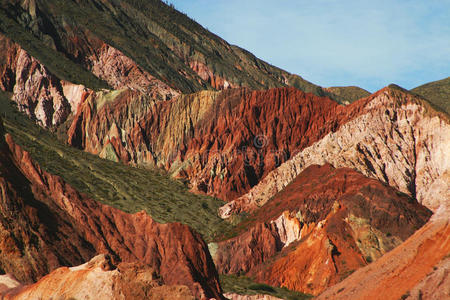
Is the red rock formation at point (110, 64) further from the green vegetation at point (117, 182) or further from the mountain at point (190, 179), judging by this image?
the green vegetation at point (117, 182)

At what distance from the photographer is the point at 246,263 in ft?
292

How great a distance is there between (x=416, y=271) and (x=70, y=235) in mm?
35128

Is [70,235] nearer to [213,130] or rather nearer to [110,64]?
[213,130]

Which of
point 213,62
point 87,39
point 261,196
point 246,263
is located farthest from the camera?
point 213,62

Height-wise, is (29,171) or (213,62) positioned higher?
(213,62)

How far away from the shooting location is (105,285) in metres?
35.6

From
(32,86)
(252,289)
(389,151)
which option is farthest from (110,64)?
(252,289)

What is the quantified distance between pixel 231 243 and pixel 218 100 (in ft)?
140

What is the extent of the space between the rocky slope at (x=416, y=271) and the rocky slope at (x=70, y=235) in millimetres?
13127

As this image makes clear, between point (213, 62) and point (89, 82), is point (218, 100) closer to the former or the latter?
point (89, 82)

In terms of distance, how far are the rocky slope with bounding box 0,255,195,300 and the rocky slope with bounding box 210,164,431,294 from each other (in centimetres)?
4512

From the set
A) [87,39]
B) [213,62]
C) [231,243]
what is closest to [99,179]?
[231,243]

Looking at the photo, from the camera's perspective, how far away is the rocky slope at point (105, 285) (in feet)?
116

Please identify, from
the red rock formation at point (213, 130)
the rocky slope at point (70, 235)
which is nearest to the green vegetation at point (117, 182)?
the red rock formation at point (213, 130)
